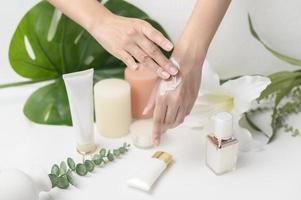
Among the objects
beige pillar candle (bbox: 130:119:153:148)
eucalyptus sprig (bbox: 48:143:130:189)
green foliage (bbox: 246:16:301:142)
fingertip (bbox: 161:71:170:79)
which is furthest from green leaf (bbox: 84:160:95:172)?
green foliage (bbox: 246:16:301:142)

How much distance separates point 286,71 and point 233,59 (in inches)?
4.8

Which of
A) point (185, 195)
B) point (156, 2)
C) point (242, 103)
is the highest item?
point (156, 2)

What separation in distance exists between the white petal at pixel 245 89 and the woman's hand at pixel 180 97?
10cm

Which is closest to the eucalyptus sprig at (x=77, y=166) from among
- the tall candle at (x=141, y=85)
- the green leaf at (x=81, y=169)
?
the green leaf at (x=81, y=169)

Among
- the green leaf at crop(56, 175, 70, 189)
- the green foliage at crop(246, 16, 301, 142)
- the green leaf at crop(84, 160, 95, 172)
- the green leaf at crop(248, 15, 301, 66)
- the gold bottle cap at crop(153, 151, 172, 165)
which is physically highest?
the green leaf at crop(248, 15, 301, 66)

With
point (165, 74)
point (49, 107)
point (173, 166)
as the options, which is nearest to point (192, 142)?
point (173, 166)

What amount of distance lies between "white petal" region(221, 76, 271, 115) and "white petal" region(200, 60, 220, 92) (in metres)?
0.02

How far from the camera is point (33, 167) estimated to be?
0.84 meters

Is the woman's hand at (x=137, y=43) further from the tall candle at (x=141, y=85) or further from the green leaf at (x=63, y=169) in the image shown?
the green leaf at (x=63, y=169)

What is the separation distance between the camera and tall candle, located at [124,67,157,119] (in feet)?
3.35

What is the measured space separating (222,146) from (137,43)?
0.24 meters

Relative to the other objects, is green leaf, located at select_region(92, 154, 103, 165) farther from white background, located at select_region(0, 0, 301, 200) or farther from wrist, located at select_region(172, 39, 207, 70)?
wrist, located at select_region(172, 39, 207, 70)

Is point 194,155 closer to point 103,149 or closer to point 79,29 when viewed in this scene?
point 103,149

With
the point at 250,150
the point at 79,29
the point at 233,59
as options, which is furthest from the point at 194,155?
the point at 79,29
